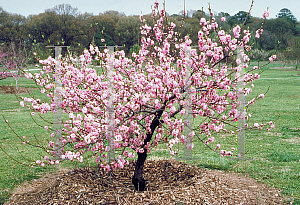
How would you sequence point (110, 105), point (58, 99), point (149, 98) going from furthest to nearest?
point (58, 99) < point (149, 98) < point (110, 105)

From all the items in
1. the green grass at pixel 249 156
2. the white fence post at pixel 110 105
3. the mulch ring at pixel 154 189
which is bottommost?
the green grass at pixel 249 156

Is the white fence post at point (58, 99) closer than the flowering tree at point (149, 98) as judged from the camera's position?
No

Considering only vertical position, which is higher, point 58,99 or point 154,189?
point 58,99

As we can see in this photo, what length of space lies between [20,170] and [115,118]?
3.47 m

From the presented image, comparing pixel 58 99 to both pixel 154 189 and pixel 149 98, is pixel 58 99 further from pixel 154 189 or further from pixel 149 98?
pixel 154 189

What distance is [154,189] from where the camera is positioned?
482cm

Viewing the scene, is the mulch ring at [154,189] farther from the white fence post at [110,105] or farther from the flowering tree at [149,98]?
the white fence post at [110,105]

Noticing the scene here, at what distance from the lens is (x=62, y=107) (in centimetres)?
492

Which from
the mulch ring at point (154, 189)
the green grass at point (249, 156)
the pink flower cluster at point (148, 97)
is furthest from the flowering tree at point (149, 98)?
the green grass at point (249, 156)

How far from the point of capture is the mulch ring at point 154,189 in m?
4.48

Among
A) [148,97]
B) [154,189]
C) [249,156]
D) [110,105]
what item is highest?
[148,97]

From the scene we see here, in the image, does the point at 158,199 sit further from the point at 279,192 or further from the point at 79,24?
the point at 79,24

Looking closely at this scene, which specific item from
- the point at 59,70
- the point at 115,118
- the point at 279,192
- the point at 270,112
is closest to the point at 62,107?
the point at 59,70

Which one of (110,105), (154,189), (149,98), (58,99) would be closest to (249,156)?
(154,189)
